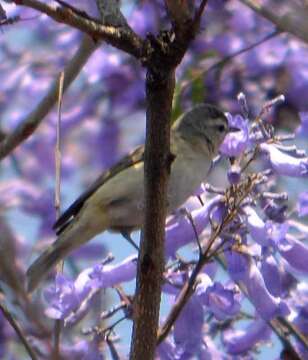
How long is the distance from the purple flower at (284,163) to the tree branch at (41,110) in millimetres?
696

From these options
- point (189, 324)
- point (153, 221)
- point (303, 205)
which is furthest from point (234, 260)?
point (153, 221)

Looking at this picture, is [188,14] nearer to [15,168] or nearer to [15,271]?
[15,271]

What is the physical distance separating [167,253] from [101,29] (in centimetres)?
118

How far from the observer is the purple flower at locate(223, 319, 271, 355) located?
3.69m

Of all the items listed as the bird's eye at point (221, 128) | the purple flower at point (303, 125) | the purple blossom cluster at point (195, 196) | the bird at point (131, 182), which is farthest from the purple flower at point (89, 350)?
the bird's eye at point (221, 128)

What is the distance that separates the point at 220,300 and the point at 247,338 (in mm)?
500

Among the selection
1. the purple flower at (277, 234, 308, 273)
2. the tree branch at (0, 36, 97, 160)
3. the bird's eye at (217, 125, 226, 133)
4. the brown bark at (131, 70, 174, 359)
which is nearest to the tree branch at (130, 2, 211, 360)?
the brown bark at (131, 70, 174, 359)

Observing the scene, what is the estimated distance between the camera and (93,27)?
2209mm

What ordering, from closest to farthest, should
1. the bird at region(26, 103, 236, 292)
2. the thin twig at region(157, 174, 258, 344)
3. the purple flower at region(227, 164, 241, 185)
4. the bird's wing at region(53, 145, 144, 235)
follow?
the thin twig at region(157, 174, 258, 344) < the purple flower at region(227, 164, 241, 185) < the bird at region(26, 103, 236, 292) < the bird's wing at region(53, 145, 144, 235)

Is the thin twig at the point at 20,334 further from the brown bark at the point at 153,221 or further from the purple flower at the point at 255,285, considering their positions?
the purple flower at the point at 255,285

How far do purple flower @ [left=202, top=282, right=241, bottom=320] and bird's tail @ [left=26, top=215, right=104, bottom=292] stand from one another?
467 millimetres

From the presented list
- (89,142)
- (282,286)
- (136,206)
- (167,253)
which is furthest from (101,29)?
(89,142)

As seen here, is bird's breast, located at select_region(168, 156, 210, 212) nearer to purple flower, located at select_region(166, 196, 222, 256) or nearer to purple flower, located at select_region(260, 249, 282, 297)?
purple flower, located at select_region(166, 196, 222, 256)

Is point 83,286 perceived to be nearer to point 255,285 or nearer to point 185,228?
point 185,228
